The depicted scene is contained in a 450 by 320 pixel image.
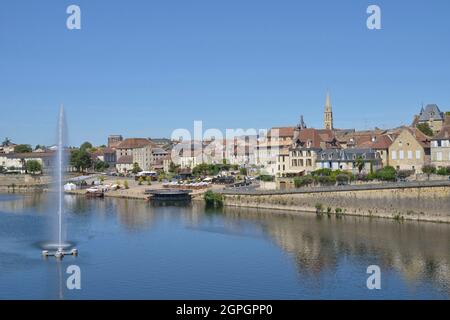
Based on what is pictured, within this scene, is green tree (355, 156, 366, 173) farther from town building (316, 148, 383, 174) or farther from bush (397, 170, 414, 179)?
bush (397, 170, 414, 179)

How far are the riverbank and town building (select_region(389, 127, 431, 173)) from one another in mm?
9863

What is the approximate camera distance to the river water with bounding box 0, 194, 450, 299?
2631 centimetres

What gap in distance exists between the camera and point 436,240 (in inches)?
1396

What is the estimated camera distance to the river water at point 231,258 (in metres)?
26.3

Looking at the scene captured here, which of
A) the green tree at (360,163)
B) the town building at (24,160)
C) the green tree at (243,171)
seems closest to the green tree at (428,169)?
the green tree at (360,163)

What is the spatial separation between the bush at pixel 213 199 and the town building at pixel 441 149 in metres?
19.3

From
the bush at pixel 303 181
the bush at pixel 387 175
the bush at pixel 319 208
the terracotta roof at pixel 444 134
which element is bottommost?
the bush at pixel 319 208

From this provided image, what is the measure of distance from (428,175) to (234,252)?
21.2 meters

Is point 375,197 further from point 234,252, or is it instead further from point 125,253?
point 125,253

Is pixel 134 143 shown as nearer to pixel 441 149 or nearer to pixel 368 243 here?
pixel 441 149

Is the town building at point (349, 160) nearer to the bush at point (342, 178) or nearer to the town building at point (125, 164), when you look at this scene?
the bush at point (342, 178)

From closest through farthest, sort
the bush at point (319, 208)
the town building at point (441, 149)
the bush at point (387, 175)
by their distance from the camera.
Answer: the bush at point (319, 208)
the bush at point (387, 175)
the town building at point (441, 149)

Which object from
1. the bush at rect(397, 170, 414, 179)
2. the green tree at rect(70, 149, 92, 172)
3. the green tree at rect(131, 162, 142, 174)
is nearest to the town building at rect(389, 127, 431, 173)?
the bush at rect(397, 170, 414, 179)
